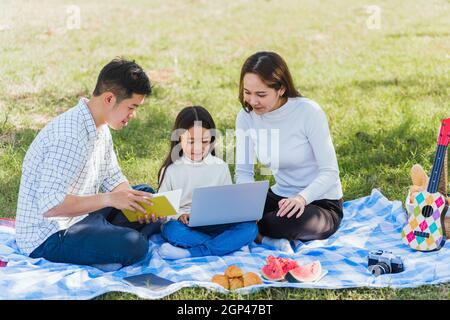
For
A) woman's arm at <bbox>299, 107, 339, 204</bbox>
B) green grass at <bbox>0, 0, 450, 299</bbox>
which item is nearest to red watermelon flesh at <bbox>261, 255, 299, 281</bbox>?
green grass at <bbox>0, 0, 450, 299</bbox>

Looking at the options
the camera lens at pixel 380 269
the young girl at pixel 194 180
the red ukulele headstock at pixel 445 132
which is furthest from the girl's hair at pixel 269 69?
the camera lens at pixel 380 269

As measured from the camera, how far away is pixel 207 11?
1131 cm

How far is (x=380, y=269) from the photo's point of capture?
4.12 meters

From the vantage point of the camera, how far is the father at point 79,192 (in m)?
4.03

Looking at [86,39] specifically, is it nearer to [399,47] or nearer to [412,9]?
[399,47]

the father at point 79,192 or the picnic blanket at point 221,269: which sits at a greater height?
the father at point 79,192

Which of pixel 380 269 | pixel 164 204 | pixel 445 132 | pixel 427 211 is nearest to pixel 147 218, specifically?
pixel 164 204

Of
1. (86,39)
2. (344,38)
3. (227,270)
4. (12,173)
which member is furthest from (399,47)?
(227,270)

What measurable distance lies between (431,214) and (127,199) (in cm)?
170

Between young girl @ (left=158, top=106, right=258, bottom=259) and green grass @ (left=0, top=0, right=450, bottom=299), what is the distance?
0.60 m

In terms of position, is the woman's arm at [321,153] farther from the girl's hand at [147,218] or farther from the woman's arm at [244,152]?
the girl's hand at [147,218]

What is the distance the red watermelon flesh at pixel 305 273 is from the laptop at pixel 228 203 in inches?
19.7

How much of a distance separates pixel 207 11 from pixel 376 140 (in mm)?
5267

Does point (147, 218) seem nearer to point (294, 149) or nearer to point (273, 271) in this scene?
point (273, 271)
